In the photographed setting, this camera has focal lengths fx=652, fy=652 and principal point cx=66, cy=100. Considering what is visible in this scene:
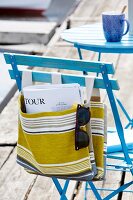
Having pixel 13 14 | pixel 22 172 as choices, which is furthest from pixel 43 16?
pixel 22 172

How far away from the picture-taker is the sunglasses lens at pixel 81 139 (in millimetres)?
2383

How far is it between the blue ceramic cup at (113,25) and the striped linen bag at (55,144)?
0.68 metres

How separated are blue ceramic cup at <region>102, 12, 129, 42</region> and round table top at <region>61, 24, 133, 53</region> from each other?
0.03 metres

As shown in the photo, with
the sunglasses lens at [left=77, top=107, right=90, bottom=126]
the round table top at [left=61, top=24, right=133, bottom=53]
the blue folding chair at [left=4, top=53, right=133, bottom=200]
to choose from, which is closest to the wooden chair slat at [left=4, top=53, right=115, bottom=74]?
the blue folding chair at [left=4, top=53, right=133, bottom=200]

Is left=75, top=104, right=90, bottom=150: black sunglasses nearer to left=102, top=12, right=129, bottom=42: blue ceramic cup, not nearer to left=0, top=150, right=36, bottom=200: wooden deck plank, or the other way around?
left=102, top=12, right=129, bottom=42: blue ceramic cup

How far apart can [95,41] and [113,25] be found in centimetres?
12

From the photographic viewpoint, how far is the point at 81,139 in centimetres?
238

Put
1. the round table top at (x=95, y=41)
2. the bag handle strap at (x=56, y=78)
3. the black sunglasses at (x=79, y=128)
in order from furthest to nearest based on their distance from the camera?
the round table top at (x=95, y=41), the bag handle strap at (x=56, y=78), the black sunglasses at (x=79, y=128)

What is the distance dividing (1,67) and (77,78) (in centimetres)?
574

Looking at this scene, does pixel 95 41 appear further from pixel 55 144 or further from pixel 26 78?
pixel 55 144

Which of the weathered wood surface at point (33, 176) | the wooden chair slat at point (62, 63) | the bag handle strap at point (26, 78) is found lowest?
the weathered wood surface at point (33, 176)

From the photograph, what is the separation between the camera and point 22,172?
3838 mm

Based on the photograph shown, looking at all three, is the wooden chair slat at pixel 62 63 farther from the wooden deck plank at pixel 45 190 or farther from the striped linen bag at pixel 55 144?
the wooden deck plank at pixel 45 190

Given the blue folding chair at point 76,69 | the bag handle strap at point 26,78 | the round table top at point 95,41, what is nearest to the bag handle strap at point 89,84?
the blue folding chair at point 76,69
